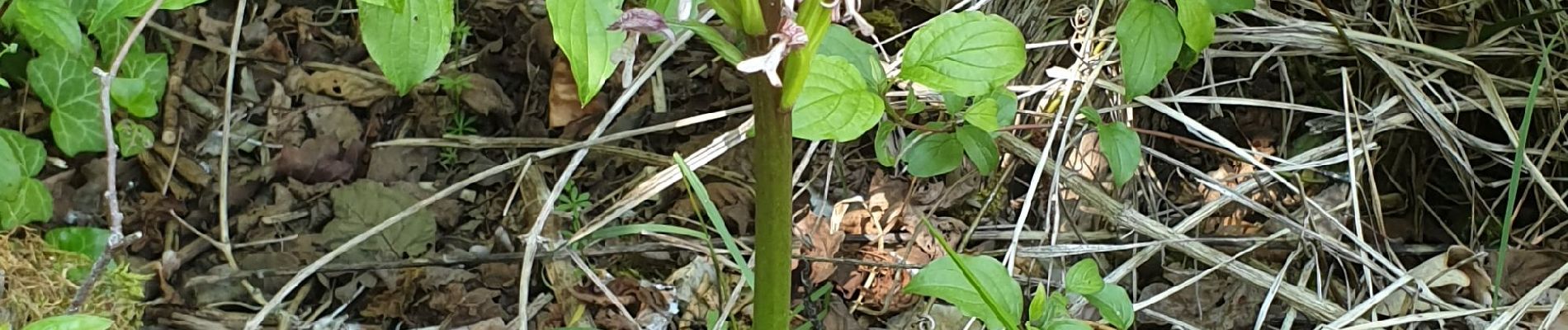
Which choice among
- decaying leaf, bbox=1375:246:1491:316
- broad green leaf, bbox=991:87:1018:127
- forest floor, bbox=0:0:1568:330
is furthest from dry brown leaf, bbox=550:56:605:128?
decaying leaf, bbox=1375:246:1491:316

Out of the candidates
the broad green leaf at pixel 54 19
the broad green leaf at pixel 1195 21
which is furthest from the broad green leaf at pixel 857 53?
the broad green leaf at pixel 54 19

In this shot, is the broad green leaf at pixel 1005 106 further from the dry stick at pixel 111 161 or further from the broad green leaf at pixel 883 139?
the dry stick at pixel 111 161

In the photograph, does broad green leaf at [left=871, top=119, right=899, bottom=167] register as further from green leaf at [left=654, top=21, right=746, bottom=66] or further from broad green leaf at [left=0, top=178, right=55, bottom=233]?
broad green leaf at [left=0, top=178, right=55, bottom=233]

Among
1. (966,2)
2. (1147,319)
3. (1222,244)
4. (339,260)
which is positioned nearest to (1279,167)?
(1222,244)

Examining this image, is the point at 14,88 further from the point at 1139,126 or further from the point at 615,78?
the point at 1139,126

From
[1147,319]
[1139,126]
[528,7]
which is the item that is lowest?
[1147,319]

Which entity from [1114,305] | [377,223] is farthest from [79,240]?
[1114,305]
